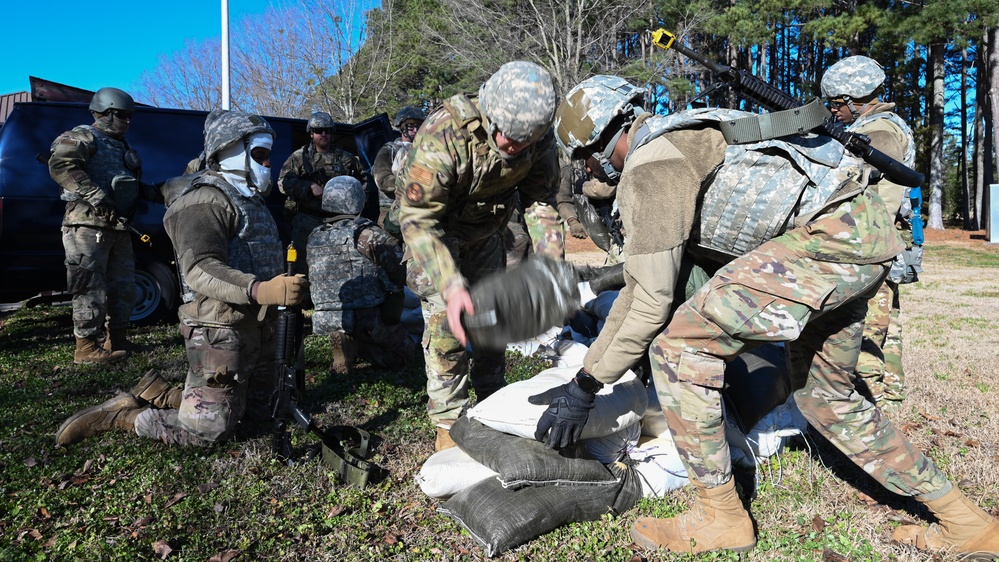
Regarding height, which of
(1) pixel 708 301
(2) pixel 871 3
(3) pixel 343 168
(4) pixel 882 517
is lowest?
(4) pixel 882 517

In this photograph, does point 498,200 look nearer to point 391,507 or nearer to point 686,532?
point 391,507

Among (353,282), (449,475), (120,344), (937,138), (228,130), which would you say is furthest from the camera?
(937,138)

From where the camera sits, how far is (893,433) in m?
2.49

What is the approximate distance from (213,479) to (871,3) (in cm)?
2035

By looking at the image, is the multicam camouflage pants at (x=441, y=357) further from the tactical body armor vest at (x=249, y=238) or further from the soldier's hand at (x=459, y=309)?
the tactical body armor vest at (x=249, y=238)

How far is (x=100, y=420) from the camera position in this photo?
12.0 feet

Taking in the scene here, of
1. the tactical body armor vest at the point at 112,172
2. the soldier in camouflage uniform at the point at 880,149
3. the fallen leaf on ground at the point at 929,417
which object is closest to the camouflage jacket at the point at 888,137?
the soldier in camouflage uniform at the point at 880,149

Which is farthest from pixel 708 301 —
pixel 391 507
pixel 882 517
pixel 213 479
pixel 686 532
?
pixel 213 479

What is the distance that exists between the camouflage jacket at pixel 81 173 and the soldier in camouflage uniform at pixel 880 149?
5.60 metres

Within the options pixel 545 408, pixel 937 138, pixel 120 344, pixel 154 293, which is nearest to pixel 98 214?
pixel 120 344

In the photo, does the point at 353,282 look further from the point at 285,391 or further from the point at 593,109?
the point at 593,109

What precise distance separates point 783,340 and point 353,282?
137 inches

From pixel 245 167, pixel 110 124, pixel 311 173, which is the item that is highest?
pixel 110 124

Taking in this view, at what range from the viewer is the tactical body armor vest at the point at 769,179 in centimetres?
233
